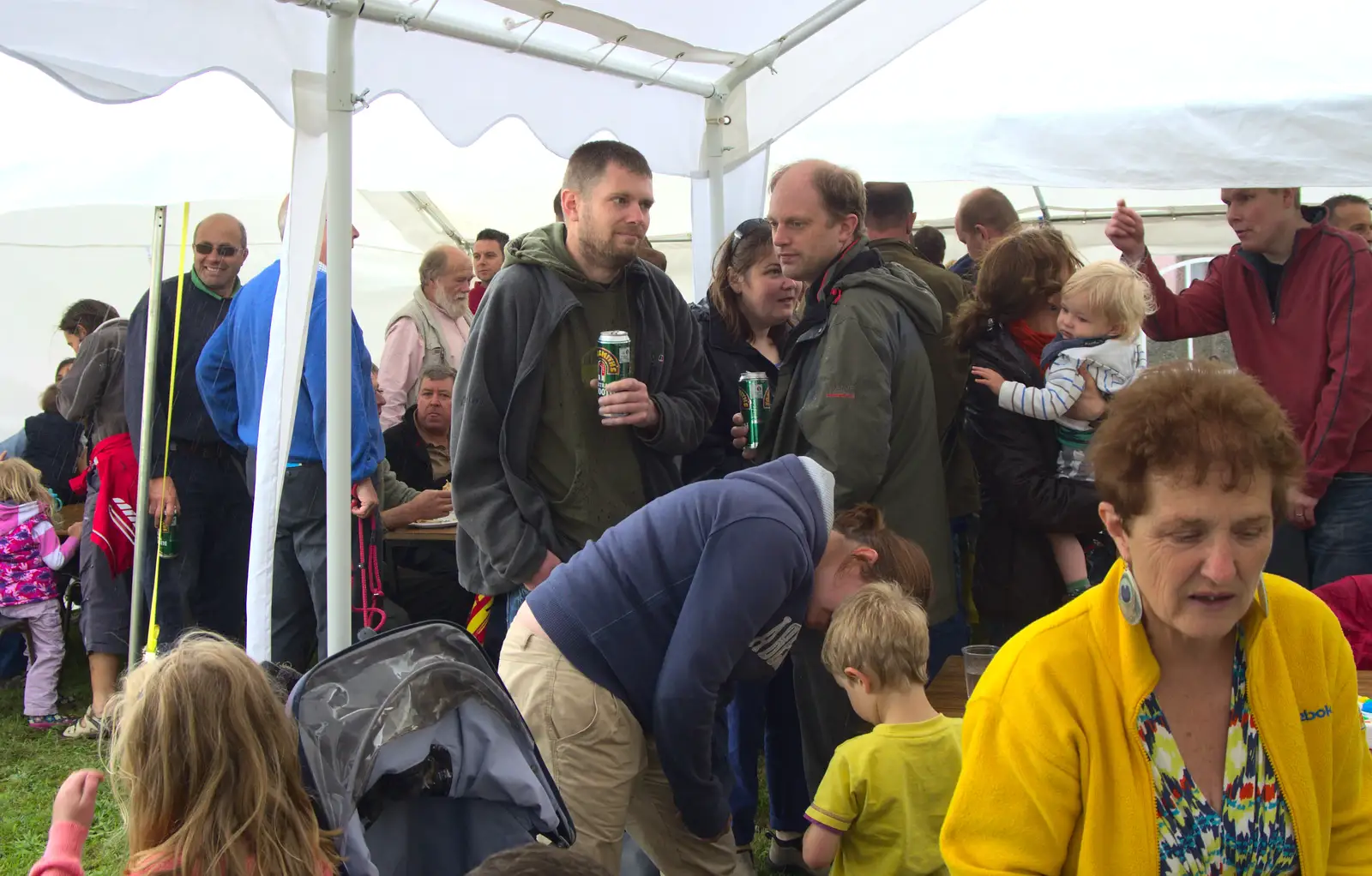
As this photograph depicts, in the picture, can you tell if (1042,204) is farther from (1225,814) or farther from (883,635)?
(1225,814)

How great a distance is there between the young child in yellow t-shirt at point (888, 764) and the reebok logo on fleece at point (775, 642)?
111 millimetres

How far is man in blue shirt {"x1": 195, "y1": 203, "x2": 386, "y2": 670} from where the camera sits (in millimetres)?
4254

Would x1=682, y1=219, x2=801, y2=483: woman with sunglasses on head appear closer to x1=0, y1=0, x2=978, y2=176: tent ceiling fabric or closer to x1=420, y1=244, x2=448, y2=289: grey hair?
x1=0, y1=0, x2=978, y2=176: tent ceiling fabric

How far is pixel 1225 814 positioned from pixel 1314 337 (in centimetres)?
262

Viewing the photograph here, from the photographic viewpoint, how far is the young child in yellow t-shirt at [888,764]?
2.40 metres

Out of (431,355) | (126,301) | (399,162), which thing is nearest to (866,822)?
(431,355)

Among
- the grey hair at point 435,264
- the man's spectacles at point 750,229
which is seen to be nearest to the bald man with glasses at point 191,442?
the grey hair at point 435,264

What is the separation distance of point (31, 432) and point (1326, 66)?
6991mm

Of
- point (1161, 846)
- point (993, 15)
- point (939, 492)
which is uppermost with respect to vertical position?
point (993, 15)

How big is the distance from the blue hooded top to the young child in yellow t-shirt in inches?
6.1

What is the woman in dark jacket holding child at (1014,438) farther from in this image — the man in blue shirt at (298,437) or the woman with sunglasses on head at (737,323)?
the man in blue shirt at (298,437)

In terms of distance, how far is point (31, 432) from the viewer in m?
7.08

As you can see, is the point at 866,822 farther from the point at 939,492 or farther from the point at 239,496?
the point at 239,496

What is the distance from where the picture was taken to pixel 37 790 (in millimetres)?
4648
